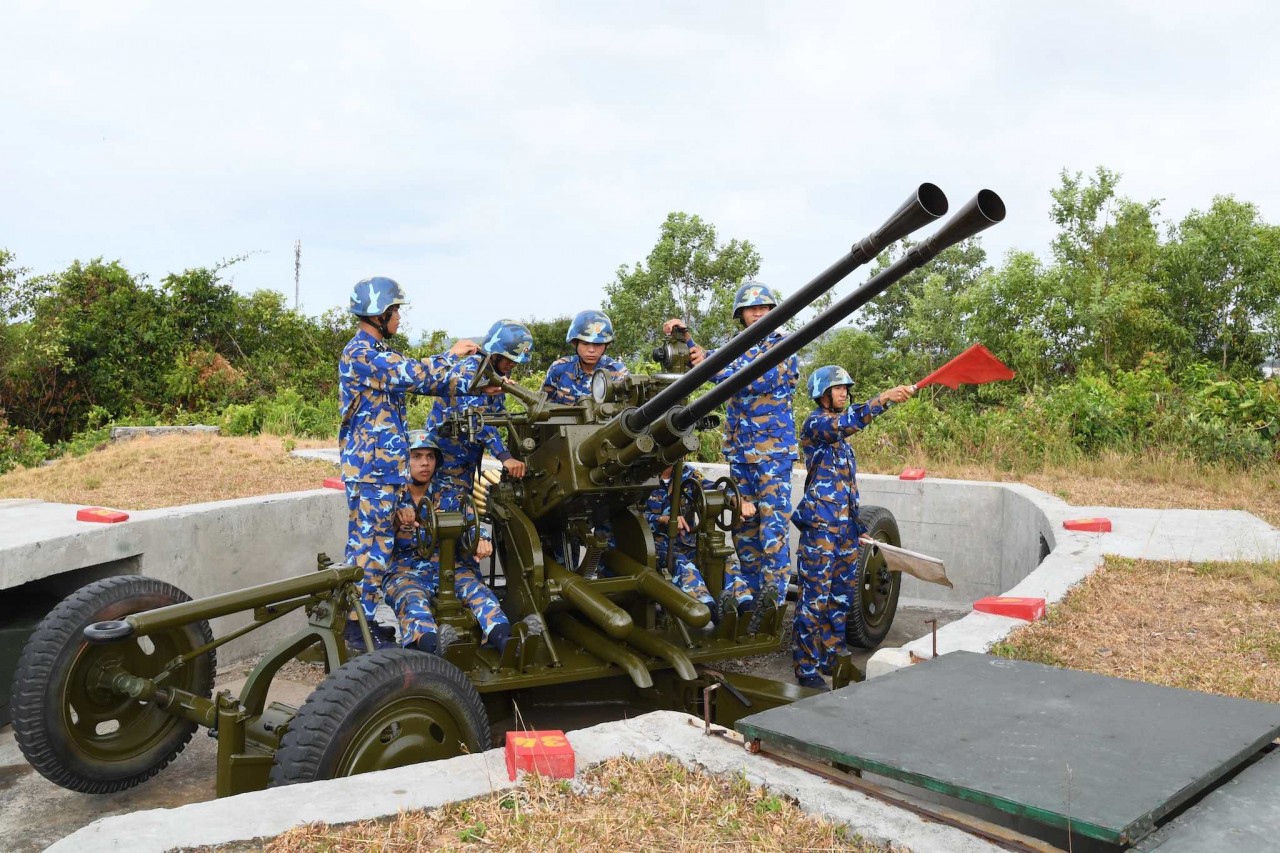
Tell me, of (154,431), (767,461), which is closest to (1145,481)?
(767,461)

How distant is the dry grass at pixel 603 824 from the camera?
8.18ft

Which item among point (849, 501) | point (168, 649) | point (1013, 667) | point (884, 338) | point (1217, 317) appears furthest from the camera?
point (884, 338)

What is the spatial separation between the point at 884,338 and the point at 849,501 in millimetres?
28002

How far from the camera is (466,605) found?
527 cm

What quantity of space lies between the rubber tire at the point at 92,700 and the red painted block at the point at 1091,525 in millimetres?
5198

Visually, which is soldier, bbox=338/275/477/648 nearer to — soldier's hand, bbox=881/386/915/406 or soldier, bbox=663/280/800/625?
soldier, bbox=663/280/800/625

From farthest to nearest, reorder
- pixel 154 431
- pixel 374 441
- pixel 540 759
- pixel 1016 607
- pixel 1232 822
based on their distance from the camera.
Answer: pixel 154 431 < pixel 374 441 < pixel 1016 607 < pixel 540 759 < pixel 1232 822

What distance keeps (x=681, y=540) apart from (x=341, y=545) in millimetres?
3088

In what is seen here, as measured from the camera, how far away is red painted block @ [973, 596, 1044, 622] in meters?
4.68

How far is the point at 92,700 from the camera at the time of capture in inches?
170

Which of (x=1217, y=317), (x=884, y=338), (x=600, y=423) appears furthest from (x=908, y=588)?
(x=884, y=338)

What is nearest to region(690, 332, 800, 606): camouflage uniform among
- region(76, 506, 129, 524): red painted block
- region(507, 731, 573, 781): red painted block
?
region(76, 506, 129, 524): red painted block

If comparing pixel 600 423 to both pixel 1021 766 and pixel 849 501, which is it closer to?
pixel 849 501

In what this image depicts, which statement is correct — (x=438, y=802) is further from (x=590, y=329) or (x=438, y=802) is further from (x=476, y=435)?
(x=590, y=329)
